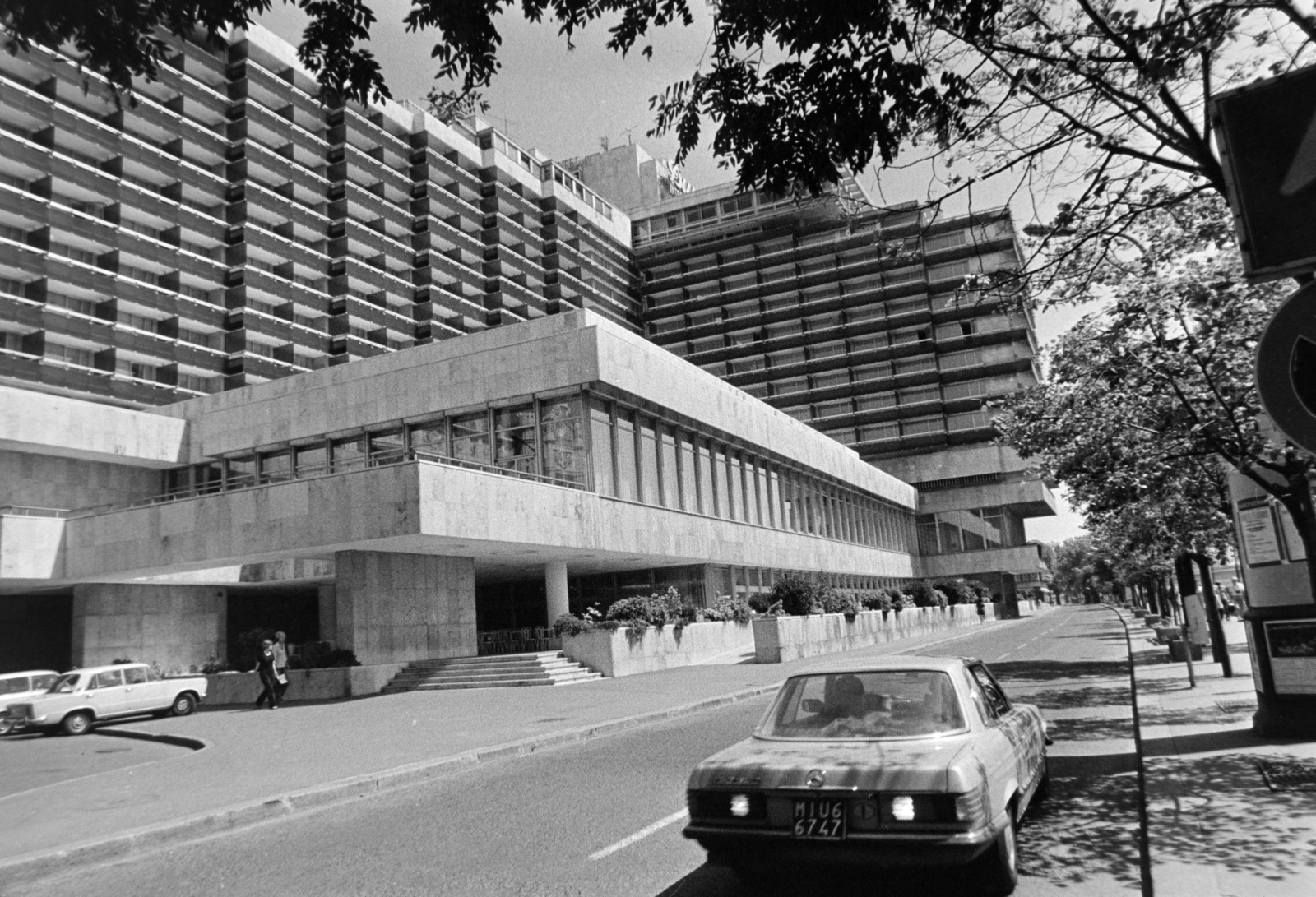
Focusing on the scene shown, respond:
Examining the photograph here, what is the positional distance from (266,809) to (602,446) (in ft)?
73.3

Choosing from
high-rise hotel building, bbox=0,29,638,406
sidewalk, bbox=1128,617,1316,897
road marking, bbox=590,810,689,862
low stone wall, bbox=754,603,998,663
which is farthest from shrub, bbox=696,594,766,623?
high-rise hotel building, bbox=0,29,638,406

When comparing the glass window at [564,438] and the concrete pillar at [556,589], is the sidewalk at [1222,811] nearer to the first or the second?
the concrete pillar at [556,589]

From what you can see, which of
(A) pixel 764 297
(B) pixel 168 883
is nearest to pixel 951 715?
(B) pixel 168 883

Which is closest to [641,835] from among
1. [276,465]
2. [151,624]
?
[151,624]

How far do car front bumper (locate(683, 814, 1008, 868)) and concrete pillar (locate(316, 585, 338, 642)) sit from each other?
99.6 ft

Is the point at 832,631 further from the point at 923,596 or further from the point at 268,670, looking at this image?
the point at 268,670

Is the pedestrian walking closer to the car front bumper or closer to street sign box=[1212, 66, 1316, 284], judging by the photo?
the car front bumper

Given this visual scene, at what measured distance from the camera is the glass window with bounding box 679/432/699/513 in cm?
3625

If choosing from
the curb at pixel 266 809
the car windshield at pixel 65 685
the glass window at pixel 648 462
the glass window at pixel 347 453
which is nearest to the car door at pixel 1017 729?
the curb at pixel 266 809

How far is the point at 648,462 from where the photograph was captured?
111 ft

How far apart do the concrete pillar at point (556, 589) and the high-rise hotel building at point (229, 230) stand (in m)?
32.9

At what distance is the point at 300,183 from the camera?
7338 centimetres

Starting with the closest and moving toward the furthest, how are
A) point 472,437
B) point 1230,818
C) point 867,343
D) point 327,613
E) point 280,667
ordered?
point 1230,818 → point 280,667 → point 472,437 → point 327,613 → point 867,343

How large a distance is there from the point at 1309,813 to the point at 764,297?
10683cm
